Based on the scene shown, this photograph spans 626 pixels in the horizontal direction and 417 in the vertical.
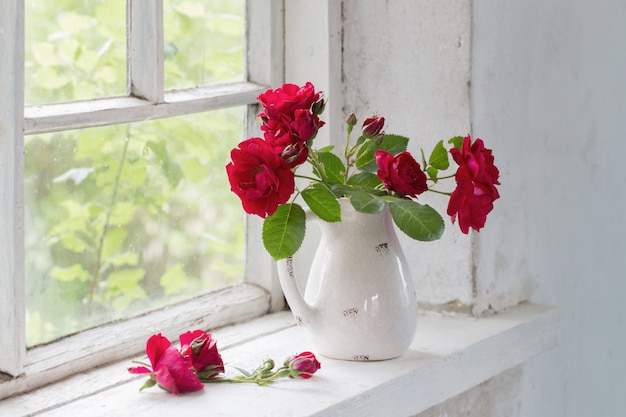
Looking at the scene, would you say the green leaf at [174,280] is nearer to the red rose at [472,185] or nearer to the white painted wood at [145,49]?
the white painted wood at [145,49]

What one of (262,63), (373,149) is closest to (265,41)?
(262,63)

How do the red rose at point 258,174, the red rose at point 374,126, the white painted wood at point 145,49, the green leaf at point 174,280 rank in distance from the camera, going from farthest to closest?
the green leaf at point 174,280, the white painted wood at point 145,49, the red rose at point 374,126, the red rose at point 258,174

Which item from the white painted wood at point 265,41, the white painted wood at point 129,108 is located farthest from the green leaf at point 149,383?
the white painted wood at point 265,41

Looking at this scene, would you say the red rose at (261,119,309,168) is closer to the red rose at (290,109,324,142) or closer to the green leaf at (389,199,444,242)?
the red rose at (290,109,324,142)

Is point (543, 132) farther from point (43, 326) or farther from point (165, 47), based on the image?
point (43, 326)

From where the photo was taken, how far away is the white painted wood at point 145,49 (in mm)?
1259

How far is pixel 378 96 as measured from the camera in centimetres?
147

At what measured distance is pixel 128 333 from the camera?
1269 mm

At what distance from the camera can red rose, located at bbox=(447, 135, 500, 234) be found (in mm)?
1110

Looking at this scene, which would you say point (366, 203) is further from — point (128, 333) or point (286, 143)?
point (128, 333)

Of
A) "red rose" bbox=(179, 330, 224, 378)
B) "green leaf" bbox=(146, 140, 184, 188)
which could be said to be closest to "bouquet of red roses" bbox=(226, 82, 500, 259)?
"red rose" bbox=(179, 330, 224, 378)

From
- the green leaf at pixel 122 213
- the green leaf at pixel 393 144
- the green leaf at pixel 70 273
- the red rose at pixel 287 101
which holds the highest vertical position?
the red rose at pixel 287 101

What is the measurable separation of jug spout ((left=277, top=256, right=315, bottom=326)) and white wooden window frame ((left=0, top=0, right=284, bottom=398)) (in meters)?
0.24

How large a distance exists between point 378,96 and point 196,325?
18.5 inches
